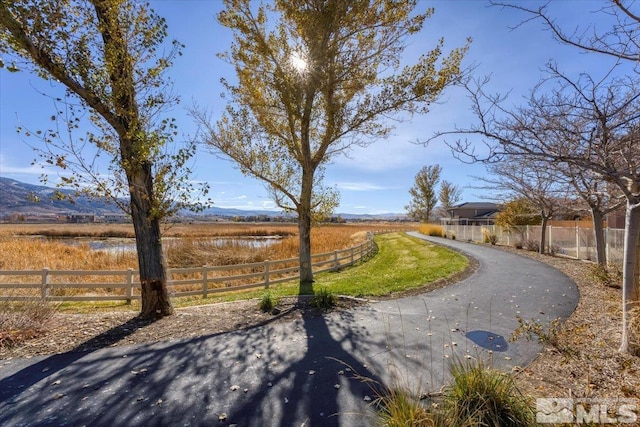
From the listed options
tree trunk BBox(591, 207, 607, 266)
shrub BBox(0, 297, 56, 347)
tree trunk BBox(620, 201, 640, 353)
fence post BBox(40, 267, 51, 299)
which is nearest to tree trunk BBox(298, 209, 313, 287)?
shrub BBox(0, 297, 56, 347)

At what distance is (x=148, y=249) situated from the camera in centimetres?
686

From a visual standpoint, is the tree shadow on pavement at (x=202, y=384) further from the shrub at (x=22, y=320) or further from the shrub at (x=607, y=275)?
the shrub at (x=607, y=275)

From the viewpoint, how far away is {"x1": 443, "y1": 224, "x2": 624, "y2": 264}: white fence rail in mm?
13062

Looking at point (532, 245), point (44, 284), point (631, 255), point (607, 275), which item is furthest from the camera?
point (532, 245)

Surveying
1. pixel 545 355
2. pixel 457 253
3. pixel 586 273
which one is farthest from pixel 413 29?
pixel 457 253

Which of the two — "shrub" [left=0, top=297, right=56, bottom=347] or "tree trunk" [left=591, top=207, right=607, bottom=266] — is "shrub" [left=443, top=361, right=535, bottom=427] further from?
"tree trunk" [left=591, top=207, right=607, bottom=266]

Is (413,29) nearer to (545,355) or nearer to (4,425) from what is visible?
A: (545,355)

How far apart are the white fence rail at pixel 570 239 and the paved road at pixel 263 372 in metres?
8.59

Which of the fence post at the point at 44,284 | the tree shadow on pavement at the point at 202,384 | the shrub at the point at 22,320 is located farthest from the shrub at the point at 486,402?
the fence post at the point at 44,284

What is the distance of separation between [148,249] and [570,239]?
1898cm

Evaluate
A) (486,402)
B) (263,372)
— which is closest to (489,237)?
(263,372)

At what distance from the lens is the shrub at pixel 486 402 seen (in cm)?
283

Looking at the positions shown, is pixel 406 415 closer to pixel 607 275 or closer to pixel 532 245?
pixel 607 275

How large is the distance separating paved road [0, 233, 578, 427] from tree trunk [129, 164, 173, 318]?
1688 millimetres
